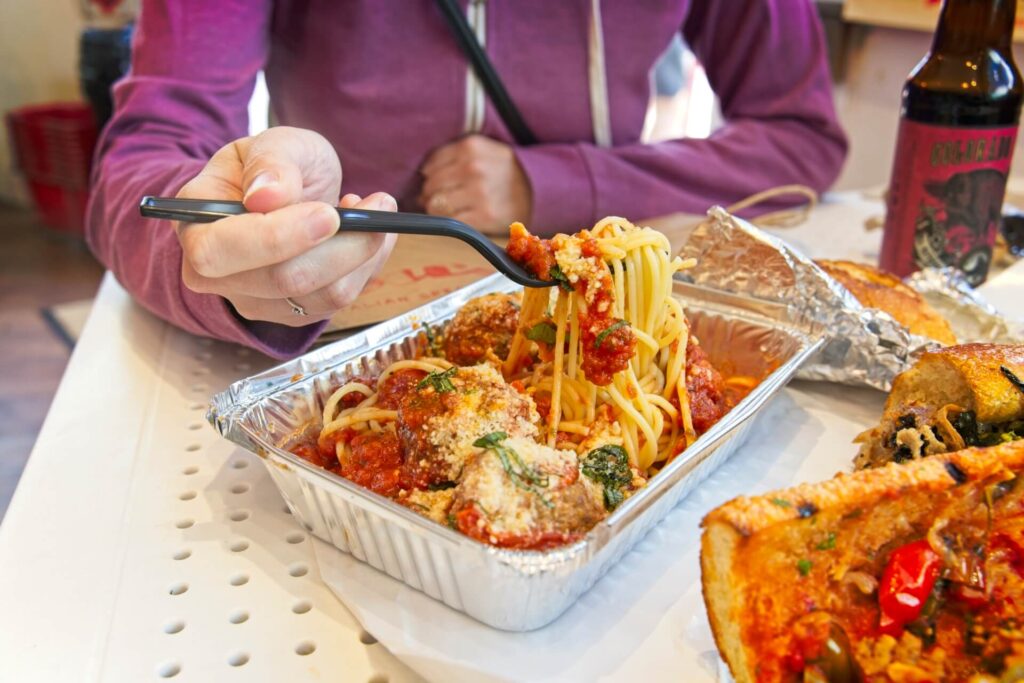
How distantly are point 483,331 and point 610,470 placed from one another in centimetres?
37

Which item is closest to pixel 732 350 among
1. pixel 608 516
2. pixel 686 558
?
pixel 686 558

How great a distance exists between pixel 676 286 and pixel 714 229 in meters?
0.12

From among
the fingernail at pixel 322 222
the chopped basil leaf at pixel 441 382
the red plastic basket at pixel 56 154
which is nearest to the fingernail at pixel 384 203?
the fingernail at pixel 322 222

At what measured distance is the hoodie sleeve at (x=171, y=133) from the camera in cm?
138

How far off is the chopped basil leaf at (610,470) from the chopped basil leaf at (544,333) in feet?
0.70

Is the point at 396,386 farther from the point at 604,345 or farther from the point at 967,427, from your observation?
the point at 967,427

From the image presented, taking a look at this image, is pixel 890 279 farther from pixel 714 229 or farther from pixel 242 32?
pixel 242 32

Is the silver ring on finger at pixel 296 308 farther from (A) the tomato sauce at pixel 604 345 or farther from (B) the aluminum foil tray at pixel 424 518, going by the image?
(A) the tomato sauce at pixel 604 345

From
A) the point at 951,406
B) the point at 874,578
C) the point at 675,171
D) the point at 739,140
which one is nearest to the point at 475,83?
the point at 675,171

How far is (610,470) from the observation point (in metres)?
1.02

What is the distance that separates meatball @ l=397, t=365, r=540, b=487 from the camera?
98 centimetres

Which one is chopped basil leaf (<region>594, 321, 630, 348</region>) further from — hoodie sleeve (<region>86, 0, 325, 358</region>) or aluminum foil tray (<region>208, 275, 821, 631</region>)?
hoodie sleeve (<region>86, 0, 325, 358</region>)

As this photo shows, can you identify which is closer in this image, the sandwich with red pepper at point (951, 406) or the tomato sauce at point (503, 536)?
the tomato sauce at point (503, 536)

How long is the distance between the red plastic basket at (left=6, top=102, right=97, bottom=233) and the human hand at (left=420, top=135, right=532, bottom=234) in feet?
12.3
